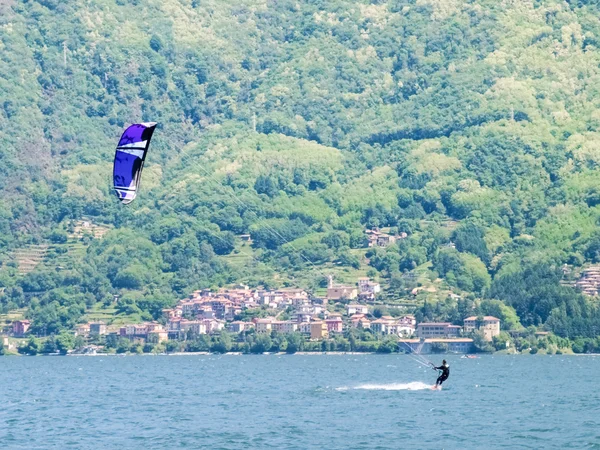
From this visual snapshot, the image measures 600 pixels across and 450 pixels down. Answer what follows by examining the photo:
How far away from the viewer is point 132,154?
5981 cm

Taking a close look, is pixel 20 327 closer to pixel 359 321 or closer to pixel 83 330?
pixel 83 330

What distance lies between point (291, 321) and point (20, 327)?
26.8 m

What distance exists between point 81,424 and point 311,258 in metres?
111

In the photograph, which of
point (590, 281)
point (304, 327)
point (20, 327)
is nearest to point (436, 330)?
point (304, 327)

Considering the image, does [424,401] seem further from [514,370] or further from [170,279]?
[170,279]

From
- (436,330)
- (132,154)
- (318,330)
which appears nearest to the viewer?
(132,154)

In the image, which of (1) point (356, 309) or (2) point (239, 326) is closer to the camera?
(1) point (356, 309)

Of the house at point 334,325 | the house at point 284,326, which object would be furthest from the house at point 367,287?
the house at point 284,326

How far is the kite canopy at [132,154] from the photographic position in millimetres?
59656

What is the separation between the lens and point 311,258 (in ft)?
593

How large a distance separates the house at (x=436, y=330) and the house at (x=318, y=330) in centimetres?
918

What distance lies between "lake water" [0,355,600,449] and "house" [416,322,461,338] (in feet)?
95.2

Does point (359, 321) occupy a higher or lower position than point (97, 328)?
lower

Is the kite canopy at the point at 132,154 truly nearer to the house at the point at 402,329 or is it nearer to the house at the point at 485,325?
the house at the point at 402,329
